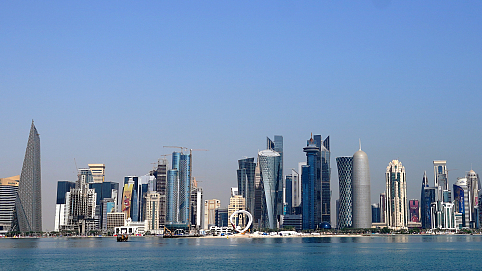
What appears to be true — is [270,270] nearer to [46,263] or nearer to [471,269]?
[471,269]

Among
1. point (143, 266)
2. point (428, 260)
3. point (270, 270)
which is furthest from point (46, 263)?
point (428, 260)

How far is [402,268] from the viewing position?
121500 mm

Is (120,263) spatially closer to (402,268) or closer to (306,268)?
(306,268)

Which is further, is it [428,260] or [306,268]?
[428,260]

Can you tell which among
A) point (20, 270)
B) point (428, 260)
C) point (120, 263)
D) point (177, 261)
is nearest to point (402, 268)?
point (428, 260)

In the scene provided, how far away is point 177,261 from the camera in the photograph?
142625mm

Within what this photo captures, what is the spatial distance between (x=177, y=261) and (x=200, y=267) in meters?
18.2

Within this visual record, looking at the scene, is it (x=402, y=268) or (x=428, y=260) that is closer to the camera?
(x=402, y=268)

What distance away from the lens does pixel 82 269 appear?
397 ft

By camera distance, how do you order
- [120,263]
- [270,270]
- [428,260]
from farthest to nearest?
[428,260], [120,263], [270,270]

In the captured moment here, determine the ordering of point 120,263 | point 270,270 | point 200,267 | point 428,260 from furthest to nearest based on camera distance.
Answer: point 428,260 → point 120,263 → point 200,267 → point 270,270

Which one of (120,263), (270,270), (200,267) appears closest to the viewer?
(270,270)

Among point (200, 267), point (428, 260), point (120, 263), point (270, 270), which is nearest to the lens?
point (270, 270)

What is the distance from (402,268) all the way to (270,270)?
2874 centimetres
